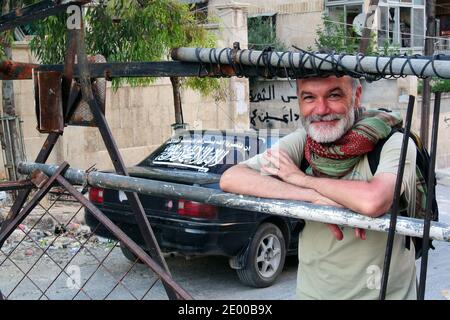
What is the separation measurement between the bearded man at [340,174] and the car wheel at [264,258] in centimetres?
410

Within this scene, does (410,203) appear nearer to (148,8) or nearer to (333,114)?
(333,114)

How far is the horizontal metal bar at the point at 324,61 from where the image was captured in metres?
1.78

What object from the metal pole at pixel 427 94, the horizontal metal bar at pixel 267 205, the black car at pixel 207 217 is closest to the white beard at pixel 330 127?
the horizontal metal bar at pixel 267 205

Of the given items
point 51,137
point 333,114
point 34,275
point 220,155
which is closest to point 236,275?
point 220,155

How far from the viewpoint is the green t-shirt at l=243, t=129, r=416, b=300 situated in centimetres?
227

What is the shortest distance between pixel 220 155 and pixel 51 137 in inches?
170

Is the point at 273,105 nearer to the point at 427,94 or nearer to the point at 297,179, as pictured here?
the point at 427,94

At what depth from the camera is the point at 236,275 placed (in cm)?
722

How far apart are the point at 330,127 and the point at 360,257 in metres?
0.45

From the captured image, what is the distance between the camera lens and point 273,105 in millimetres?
16797

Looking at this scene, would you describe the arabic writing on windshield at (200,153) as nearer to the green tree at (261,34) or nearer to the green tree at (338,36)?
the green tree at (338,36)

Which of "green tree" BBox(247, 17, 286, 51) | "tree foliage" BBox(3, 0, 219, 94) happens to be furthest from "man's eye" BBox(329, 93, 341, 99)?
"green tree" BBox(247, 17, 286, 51)

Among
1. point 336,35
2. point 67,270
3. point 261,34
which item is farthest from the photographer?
point 261,34

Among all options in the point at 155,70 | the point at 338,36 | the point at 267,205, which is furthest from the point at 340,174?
the point at 338,36
